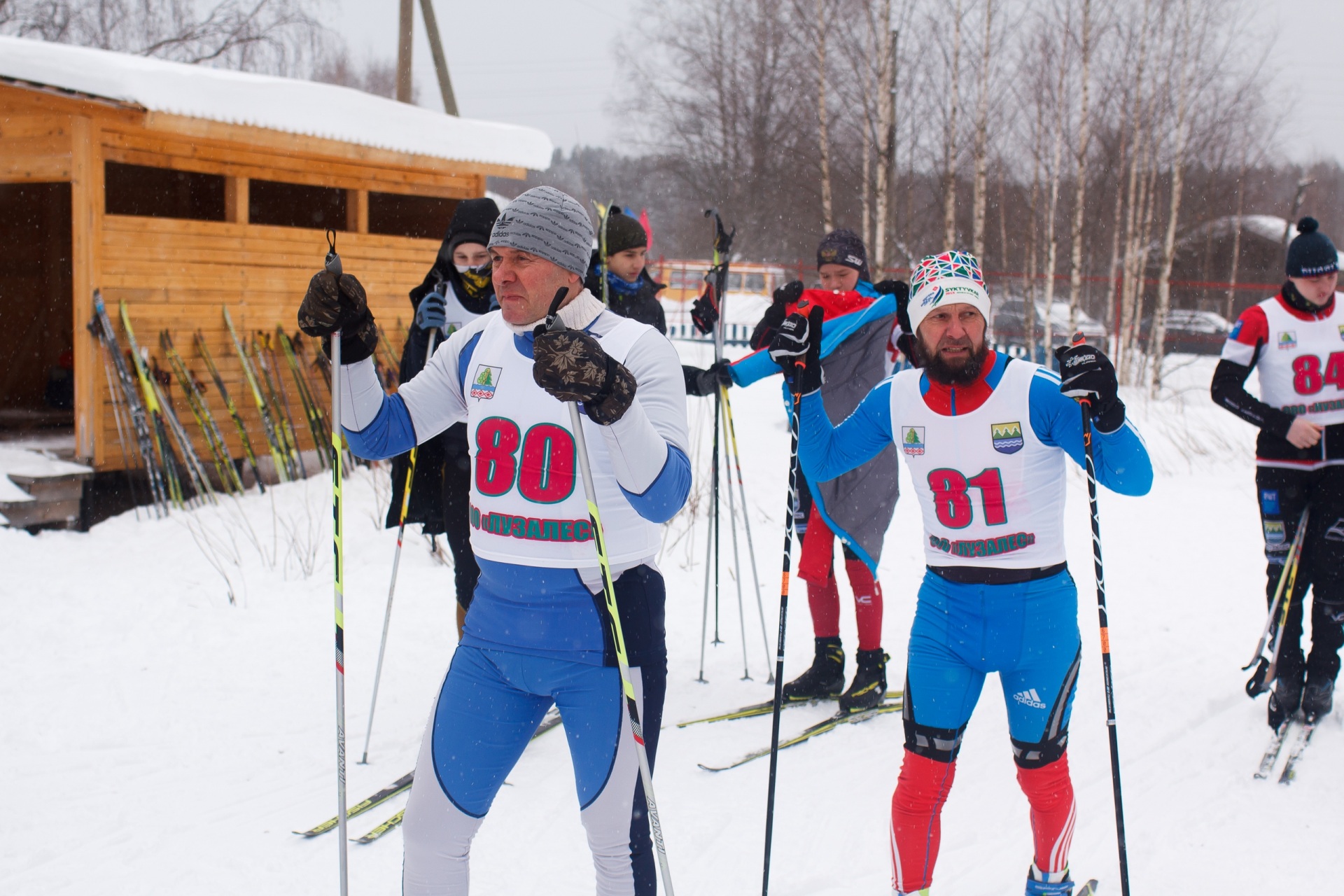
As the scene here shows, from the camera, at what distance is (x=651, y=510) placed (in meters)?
1.96

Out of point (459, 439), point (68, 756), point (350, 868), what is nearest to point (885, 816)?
point (350, 868)

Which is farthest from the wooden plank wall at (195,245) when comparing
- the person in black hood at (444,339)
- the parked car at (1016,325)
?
the parked car at (1016,325)

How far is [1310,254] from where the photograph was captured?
4.14 meters

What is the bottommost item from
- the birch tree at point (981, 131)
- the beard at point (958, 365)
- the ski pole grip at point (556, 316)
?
the beard at point (958, 365)

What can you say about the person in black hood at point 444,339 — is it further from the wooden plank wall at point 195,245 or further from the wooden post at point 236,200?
the wooden post at point 236,200

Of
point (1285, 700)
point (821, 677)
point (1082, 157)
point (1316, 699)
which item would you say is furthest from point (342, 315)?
point (1082, 157)

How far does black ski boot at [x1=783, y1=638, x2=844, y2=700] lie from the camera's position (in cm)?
447

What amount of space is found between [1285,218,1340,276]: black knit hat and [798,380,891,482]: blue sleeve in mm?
2446

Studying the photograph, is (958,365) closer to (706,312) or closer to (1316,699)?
(706,312)

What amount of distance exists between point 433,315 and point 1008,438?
A: 91.8 inches

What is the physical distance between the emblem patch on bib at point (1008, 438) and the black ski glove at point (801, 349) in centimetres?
52

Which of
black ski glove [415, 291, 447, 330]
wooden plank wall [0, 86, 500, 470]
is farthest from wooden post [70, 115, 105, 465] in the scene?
black ski glove [415, 291, 447, 330]

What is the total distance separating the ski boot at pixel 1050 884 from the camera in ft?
8.36

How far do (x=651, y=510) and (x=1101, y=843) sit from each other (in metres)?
2.35
